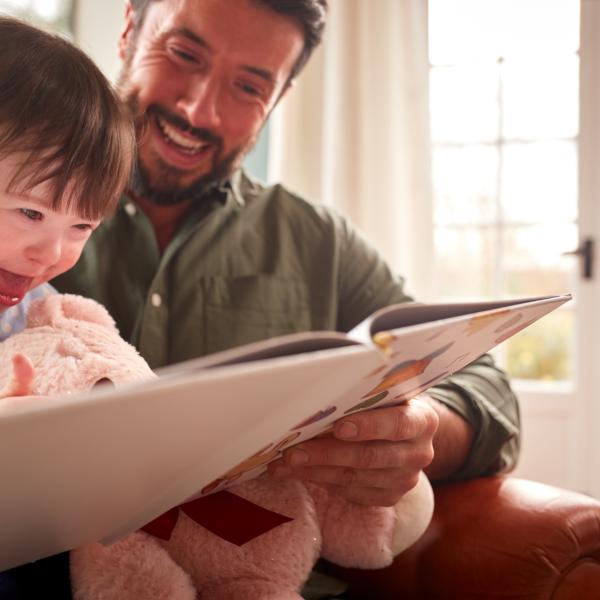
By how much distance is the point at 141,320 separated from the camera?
3.77 feet

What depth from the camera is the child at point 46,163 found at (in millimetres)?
703

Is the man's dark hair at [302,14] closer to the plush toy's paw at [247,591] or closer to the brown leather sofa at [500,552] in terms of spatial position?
the brown leather sofa at [500,552]

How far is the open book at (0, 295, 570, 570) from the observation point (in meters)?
0.41

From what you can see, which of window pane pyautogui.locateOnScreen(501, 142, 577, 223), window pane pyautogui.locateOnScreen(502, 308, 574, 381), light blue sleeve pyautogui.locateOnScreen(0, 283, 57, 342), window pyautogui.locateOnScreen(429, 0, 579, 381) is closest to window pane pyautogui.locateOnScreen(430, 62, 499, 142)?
window pyautogui.locateOnScreen(429, 0, 579, 381)

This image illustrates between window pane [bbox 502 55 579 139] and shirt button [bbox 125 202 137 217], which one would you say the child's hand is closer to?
shirt button [bbox 125 202 137 217]

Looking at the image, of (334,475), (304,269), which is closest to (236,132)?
(304,269)

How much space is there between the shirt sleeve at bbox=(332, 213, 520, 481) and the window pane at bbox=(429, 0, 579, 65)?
1.25 metres

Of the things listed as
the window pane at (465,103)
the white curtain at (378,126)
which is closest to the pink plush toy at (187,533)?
the white curtain at (378,126)

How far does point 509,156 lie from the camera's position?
243 centimetres

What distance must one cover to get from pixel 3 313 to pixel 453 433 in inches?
24.6

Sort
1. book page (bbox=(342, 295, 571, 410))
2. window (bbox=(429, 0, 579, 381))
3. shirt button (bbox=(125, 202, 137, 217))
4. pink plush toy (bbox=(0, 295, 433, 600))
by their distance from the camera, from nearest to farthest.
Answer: book page (bbox=(342, 295, 571, 410)) → pink plush toy (bbox=(0, 295, 433, 600)) → shirt button (bbox=(125, 202, 137, 217)) → window (bbox=(429, 0, 579, 381))

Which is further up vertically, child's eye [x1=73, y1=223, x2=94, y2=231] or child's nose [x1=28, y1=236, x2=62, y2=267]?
child's eye [x1=73, y1=223, x2=94, y2=231]

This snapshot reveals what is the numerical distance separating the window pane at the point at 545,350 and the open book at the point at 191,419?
188cm

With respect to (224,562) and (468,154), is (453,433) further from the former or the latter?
(468,154)
